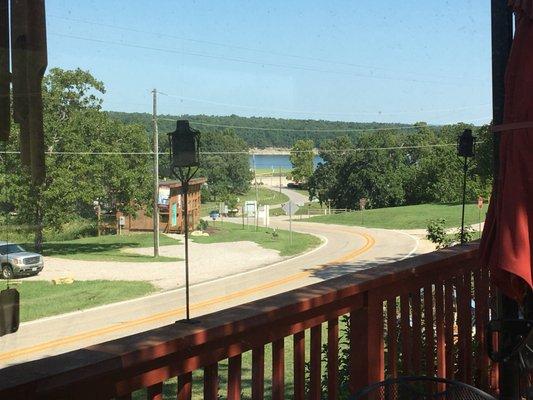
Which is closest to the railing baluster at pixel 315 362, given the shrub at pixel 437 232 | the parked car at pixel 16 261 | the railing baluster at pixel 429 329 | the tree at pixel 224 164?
the tree at pixel 224 164

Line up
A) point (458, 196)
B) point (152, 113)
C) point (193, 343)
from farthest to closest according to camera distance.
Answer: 1. point (458, 196)
2. point (152, 113)
3. point (193, 343)

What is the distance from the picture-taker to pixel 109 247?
1882mm

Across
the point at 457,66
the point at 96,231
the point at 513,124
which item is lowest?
the point at 96,231

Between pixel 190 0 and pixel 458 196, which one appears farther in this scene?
pixel 458 196

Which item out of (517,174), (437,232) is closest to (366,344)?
(517,174)

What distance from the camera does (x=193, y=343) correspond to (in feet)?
4.44

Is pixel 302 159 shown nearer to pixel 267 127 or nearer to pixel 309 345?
pixel 267 127

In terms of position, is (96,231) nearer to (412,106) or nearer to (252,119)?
(252,119)

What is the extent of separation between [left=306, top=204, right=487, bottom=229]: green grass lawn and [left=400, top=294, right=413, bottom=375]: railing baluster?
64cm

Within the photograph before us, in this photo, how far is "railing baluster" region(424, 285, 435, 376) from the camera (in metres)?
2.44

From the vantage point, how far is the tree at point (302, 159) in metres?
2.25

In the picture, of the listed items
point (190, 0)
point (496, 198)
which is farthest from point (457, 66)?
point (190, 0)

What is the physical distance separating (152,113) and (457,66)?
5.52ft

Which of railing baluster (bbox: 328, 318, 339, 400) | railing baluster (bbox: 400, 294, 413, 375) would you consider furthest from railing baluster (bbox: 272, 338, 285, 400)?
railing baluster (bbox: 400, 294, 413, 375)
